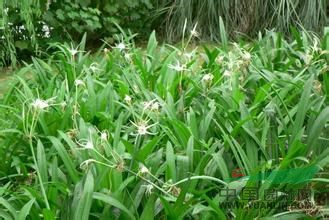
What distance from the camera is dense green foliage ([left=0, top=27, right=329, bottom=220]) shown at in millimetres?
2094

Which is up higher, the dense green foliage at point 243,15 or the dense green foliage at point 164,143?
the dense green foliage at point 164,143

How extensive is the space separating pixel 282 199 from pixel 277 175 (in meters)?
0.10

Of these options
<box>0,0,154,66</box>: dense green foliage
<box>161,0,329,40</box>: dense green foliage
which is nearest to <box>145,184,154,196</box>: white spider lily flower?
<box>0,0,154,66</box>: dense green foliage

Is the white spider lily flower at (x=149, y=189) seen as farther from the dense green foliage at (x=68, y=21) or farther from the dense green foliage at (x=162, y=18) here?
the dense green foliage at (x=162, y=18)

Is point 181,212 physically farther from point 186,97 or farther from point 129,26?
point 129,26

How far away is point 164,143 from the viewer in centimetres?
260

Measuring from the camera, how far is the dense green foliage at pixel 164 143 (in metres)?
2.09

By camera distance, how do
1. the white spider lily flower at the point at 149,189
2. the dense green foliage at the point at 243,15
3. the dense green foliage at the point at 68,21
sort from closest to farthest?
the white spider lily flower at the point at 149,189 < the dense green foliage at the point at 68,21 < the dense green foliage at the point at 243,15

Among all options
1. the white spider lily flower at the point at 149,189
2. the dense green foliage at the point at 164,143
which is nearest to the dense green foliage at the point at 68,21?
the dense green foliage at the point at 164,143

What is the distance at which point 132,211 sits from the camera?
209cm

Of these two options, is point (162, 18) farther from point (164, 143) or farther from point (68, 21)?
point (164, 143)

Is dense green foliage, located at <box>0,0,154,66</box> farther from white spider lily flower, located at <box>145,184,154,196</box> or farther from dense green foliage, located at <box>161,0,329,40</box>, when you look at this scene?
white spider lily flower, located at <box>145,184,154,196</box>

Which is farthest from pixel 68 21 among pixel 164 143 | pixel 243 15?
pixel 164 143

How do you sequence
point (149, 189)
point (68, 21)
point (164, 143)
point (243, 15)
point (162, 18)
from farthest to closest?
point (162, 18)
point (243, 15)
point (68, 21)
point (164, 143)
point (149, 189)
